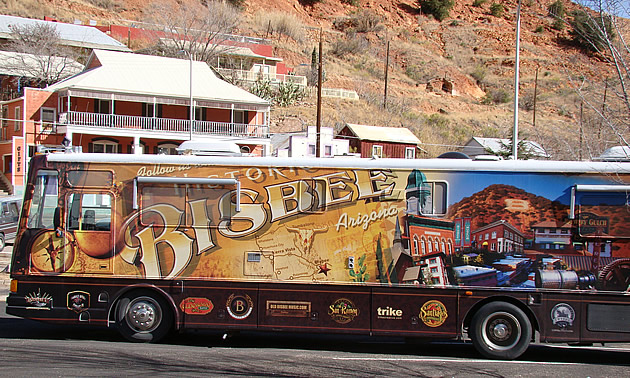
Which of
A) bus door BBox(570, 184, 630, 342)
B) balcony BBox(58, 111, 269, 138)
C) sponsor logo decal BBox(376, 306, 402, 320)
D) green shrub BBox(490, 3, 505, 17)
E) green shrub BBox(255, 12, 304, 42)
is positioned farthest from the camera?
green shrub BBox(490, 3, 505, 17)

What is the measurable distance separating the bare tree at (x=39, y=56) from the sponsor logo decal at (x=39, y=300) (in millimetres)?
44940

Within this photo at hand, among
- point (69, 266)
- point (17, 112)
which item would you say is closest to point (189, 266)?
point (69, 266)

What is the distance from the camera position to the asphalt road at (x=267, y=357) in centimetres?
824

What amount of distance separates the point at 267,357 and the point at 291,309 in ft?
2.83

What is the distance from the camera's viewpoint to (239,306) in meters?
9.72

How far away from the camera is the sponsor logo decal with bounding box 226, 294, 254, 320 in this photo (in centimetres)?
970

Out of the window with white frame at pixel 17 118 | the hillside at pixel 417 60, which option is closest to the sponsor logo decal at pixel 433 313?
the window with white frame at pixel 17 118

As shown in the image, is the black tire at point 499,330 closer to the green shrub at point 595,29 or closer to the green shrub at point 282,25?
the green shrub at point 595,29

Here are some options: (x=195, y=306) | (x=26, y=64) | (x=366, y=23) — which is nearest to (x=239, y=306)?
(x=195, y=306)

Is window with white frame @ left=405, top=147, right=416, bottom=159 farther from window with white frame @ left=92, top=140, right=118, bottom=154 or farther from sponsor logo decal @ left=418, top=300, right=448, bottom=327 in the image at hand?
sponsor logo decal @ left=418, top=300, right=448, bottom=327

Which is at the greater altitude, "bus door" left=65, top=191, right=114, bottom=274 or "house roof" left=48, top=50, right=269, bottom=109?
"house roof" left=48, top=50, right=269, bottom=109

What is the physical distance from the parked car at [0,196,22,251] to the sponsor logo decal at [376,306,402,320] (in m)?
16.8

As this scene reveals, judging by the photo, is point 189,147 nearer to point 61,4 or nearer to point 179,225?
point 179,225

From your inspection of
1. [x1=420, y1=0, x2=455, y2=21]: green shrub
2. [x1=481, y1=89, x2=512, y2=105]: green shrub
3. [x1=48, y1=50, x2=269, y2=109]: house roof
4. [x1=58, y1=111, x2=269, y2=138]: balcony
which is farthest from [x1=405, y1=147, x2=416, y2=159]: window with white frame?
[x1=420, y1=0, x2=455, y2=21]: green shrub
